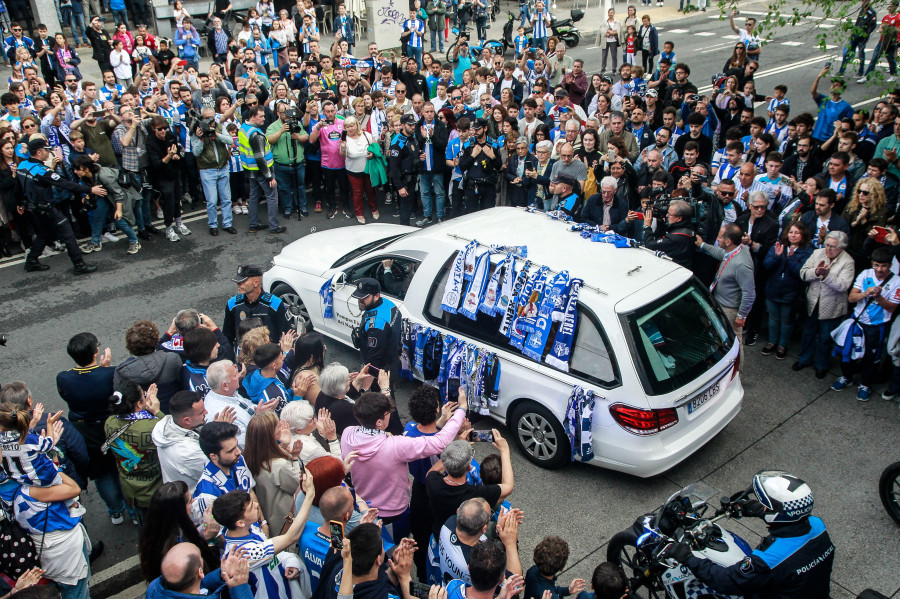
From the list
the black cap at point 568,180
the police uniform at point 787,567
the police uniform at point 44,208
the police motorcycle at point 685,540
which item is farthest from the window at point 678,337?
the police uniform at point 44,208

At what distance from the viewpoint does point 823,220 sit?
807 centimetres

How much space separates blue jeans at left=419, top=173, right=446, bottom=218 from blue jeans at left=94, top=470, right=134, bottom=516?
684 centimetres

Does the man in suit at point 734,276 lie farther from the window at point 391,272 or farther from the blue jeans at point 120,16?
the blue jeans at point 120,16

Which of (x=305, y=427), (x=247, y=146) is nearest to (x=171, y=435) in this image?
(x=305, y=427)

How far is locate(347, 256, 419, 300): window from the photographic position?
747cm

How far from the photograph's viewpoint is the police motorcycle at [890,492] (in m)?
5.82

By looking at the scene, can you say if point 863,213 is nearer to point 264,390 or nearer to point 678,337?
point 678,337

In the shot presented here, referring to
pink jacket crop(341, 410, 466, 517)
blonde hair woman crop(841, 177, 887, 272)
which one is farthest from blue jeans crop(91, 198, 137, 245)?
blonde hair woman crop(841, 177, 887, 272)

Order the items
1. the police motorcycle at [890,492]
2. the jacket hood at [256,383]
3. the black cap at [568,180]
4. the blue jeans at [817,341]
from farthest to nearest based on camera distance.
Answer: the black cap at [568,180] → the blue jeans at [817,341] → the jacket hood at [256,383] → the police motorcycle at [890,492]

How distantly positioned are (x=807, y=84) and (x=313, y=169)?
13.1 m

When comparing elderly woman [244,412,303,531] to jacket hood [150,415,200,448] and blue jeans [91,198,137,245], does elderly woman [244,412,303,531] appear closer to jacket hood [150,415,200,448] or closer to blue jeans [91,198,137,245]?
jacket hood [150,415,200,448]

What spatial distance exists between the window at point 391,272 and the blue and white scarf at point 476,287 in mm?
748

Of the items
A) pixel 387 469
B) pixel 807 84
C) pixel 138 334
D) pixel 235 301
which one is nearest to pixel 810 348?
pixel 387 469

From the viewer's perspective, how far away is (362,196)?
39.8 ft
